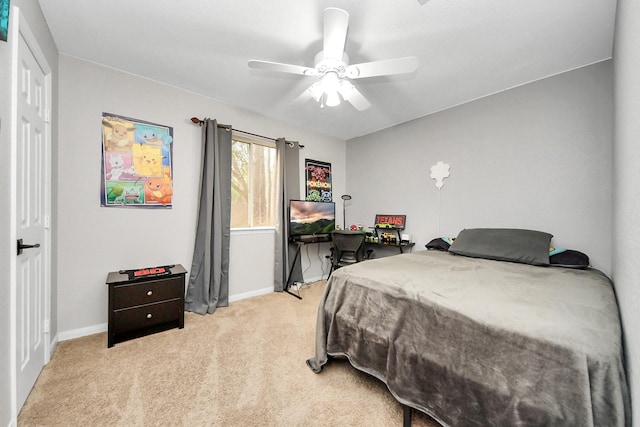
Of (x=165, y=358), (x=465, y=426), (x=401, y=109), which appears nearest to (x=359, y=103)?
(x=401, y=109)

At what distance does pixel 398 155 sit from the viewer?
371cm

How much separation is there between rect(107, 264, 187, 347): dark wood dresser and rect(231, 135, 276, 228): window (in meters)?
1.13

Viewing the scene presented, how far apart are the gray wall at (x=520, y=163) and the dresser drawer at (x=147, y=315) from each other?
3.05 metres

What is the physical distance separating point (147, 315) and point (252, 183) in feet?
6.43

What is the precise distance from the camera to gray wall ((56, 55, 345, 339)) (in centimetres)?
218

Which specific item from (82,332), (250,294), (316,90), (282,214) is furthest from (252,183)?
(82,332)

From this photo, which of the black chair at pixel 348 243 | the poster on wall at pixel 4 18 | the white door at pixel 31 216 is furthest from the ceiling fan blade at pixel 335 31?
the black chair at pixel 348 243

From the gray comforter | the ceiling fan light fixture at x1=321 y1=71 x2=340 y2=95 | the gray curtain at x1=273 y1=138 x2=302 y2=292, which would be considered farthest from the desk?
the ceiling fan light fixture at x1=321 y1=71 x2=340 y2=95

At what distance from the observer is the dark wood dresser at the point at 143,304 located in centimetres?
209

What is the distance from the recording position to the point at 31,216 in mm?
1563

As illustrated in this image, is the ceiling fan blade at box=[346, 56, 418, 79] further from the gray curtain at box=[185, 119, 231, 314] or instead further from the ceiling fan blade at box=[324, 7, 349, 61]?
the gray curtain at box=[185, 119, 231, 314]

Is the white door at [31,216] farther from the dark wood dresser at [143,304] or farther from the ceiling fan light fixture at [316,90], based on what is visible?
the ceiling fan light fixture at [316,90]

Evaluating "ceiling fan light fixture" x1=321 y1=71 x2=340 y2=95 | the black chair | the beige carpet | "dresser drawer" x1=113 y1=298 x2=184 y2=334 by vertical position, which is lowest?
the beige carpet

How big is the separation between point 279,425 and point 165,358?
116 centimetres
